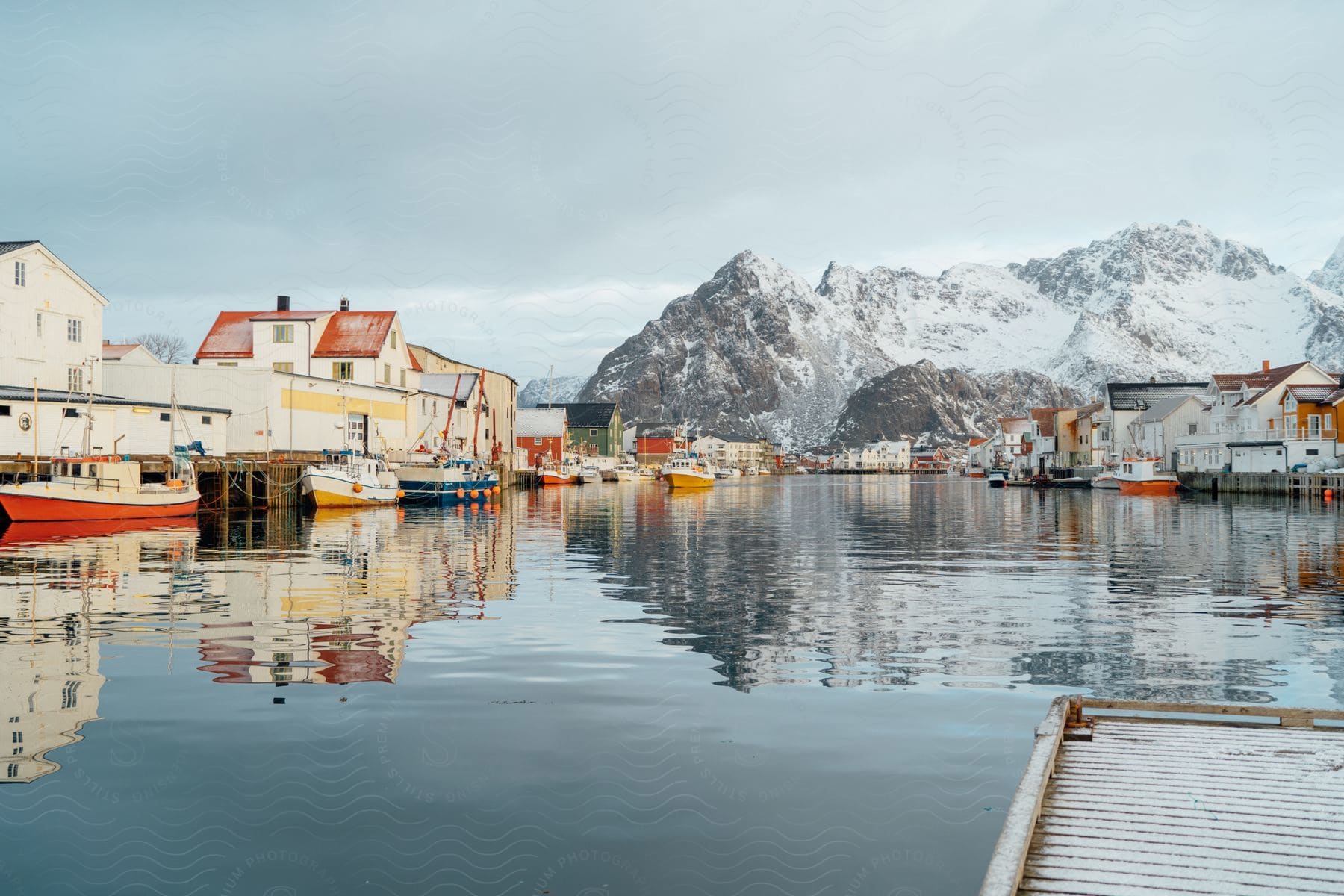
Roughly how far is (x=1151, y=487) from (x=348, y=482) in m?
70.3

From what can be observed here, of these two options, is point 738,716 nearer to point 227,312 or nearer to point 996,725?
point 996,725

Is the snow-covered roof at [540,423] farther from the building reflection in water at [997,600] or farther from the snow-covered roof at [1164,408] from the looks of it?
the building reflection in water at [997,600]

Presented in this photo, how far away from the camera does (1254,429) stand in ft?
278

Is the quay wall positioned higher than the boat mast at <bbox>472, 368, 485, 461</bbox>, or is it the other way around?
the boat mast at <bbox>472, 368, 485, 461</bbox>

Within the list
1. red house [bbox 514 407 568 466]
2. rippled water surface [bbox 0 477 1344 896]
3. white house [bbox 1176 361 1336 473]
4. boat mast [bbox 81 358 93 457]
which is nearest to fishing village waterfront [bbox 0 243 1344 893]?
rippled water surface [bbox 0 477 1344 896]

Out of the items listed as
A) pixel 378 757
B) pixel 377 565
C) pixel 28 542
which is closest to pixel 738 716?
pixel 378 757

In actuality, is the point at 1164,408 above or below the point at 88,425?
above

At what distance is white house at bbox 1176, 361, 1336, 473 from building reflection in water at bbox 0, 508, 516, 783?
69647 millimetres

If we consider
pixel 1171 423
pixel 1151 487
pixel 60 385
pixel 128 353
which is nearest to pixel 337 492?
pixel 60 385

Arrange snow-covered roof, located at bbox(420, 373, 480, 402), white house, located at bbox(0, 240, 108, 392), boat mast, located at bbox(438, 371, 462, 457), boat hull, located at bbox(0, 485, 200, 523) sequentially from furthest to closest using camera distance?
1. snow-covered roof, located at bbox(420, 373, 480, 402)
2. boat mast, located at bbox(438, 371, 462, 457)
3. white house, located at bbox(0, 240, 108, 392)
4. boat hull, located at bbox(0, 485, 200, 523)

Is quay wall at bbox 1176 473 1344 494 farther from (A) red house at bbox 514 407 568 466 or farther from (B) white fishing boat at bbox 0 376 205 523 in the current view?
(A) red house at bbox 514 407 568 466

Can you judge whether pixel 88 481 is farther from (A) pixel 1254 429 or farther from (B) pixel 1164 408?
(B) pixel 1164 408

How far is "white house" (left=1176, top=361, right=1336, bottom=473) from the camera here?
7962 cm

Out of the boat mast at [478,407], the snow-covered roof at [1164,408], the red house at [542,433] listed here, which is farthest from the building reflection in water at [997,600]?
the red house at [542,433]
